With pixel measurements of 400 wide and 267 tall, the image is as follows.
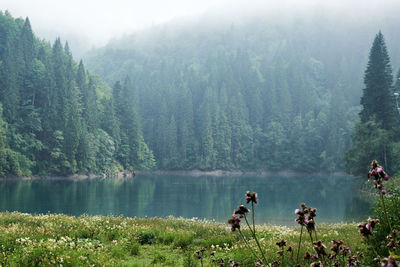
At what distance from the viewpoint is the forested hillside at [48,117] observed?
70.9 meters

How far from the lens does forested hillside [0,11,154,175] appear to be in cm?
7088

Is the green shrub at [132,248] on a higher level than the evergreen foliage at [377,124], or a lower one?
lower

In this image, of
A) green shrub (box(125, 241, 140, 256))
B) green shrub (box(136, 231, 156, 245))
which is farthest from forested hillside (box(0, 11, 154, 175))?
green shrub (box(125, 241, 140, 256))

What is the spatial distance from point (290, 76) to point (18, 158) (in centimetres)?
11553

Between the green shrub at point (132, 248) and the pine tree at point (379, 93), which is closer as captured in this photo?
the green shrub at point (132, 248)

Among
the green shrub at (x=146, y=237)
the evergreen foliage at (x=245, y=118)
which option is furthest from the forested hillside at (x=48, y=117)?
the green shrub at (x=146, y=237)

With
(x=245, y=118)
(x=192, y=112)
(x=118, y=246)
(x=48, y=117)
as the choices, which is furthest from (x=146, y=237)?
(x=245, y=118)

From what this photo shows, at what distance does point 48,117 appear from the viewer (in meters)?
78.1

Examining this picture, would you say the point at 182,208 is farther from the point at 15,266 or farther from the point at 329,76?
the point at 329,76

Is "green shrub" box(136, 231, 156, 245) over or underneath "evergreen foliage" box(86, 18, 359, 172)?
underneath

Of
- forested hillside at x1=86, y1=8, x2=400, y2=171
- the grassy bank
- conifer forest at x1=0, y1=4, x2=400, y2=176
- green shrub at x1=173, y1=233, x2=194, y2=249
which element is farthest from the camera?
forested hillside at x1=86, y1=8, x2=400, y2=171

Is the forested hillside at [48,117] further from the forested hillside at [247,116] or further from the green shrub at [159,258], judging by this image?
the green shrub at [159,258]

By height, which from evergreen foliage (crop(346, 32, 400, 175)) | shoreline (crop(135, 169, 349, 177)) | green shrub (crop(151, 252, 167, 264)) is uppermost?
evergreen foliage (crop(346, 32, 400, 175))

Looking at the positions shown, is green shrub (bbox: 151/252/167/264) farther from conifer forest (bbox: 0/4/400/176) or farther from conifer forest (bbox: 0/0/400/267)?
conifer forest (bbox: 0/4/400/176)
